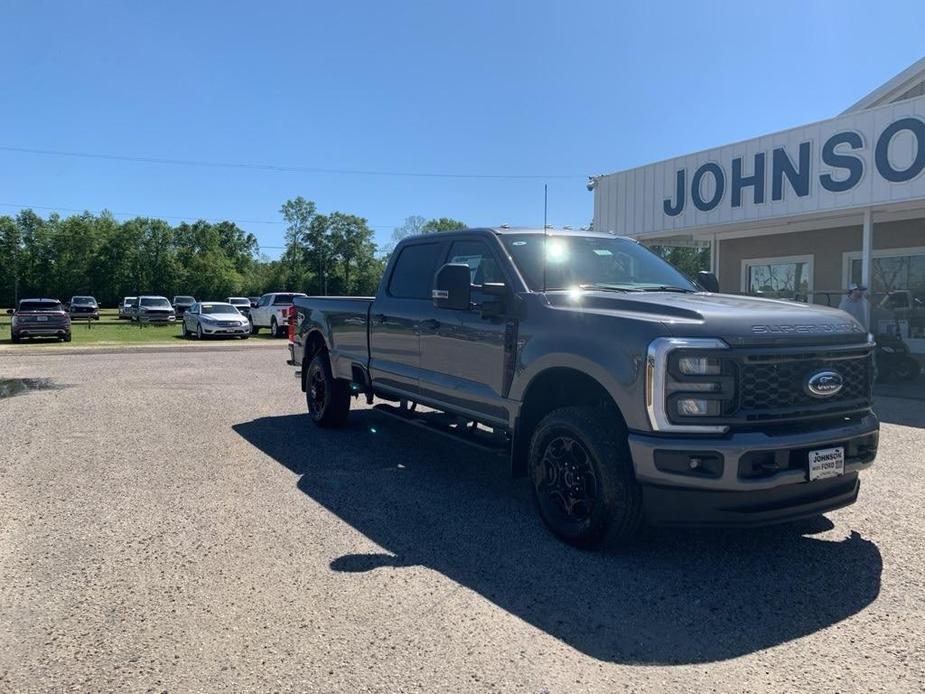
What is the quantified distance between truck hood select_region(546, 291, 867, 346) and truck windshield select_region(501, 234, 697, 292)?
0.36 meters

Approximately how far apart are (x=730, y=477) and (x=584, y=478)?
90 cm

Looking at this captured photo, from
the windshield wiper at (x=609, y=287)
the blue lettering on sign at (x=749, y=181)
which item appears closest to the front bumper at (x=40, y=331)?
the blue lettering on sign at (x=749, y=181)

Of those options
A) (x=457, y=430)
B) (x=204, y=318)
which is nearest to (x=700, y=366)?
(x=457, y=430)

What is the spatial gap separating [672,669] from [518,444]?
2055 millimetres

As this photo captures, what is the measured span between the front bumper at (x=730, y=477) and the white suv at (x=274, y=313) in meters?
26.9

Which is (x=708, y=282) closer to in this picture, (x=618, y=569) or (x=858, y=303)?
(x=618, y=569)

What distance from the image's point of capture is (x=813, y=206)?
13.6 meters

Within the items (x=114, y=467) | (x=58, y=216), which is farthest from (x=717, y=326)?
(x=58, y=216)

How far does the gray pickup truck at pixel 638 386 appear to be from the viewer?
385 cm

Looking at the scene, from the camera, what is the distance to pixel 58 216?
95.7 m

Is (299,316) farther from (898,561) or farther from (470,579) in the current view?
(898,561)

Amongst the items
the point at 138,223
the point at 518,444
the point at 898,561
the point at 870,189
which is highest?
the point at 138,223

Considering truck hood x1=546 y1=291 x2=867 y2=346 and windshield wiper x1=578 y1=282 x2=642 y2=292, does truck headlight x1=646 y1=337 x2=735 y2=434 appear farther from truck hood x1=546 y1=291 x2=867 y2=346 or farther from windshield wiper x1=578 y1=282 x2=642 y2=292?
windshield wiper x1=578 y1=282 x2=642 y2=292

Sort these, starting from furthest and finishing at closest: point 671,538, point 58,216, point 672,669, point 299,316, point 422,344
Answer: point 58,216, point 299,316, point 422,344, point 671,538, point 672,669
